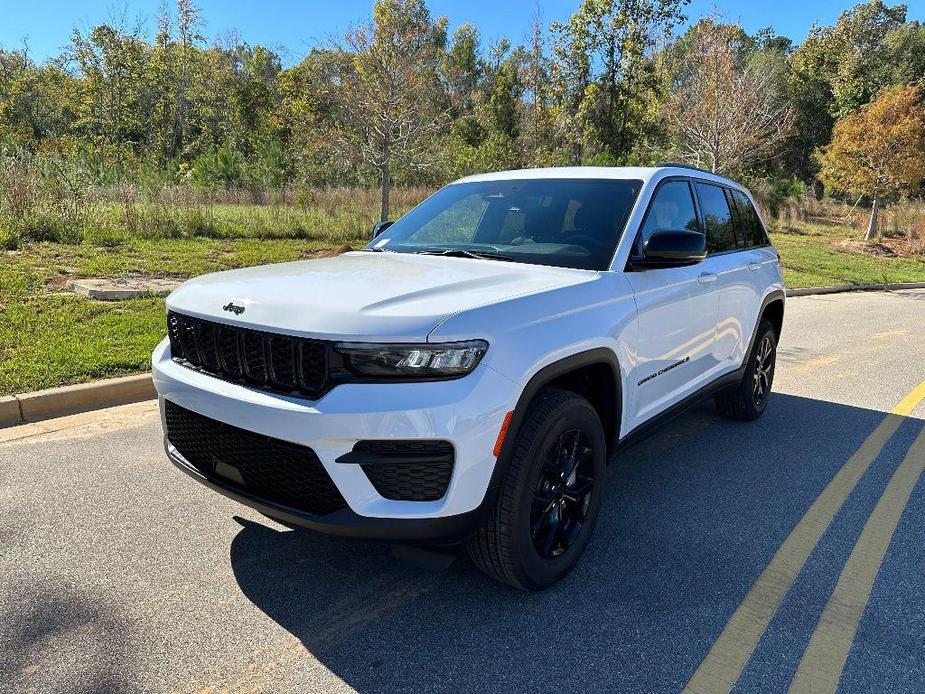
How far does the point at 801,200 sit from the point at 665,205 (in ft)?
117

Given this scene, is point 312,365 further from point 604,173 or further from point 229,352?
point 604,173

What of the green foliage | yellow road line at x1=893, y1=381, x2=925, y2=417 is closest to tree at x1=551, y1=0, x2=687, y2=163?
the green foliage

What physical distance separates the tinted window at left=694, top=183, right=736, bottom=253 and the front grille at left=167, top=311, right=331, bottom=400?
3092mm

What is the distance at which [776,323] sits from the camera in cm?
596

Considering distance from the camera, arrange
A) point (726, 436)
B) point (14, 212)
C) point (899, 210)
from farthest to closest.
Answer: point (899, 210) → point (14, 212) → point (726, 436)

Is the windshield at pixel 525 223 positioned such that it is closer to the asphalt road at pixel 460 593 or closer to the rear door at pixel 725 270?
the rear door at pixel 725 270

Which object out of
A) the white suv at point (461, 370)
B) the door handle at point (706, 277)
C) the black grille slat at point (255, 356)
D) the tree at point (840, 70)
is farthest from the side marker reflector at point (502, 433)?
the tree at point (840, 70)

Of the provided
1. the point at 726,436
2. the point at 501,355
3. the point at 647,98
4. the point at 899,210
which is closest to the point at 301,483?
the point at 501,355

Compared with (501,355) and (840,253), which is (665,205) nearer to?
(501,355)

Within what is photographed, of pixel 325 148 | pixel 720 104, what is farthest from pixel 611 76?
pixel 325 148

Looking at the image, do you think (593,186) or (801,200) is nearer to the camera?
(593,186)

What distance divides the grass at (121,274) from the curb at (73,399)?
19cm

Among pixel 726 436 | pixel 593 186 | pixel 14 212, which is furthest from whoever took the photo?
pixel 14 212

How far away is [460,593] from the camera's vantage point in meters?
3.02
